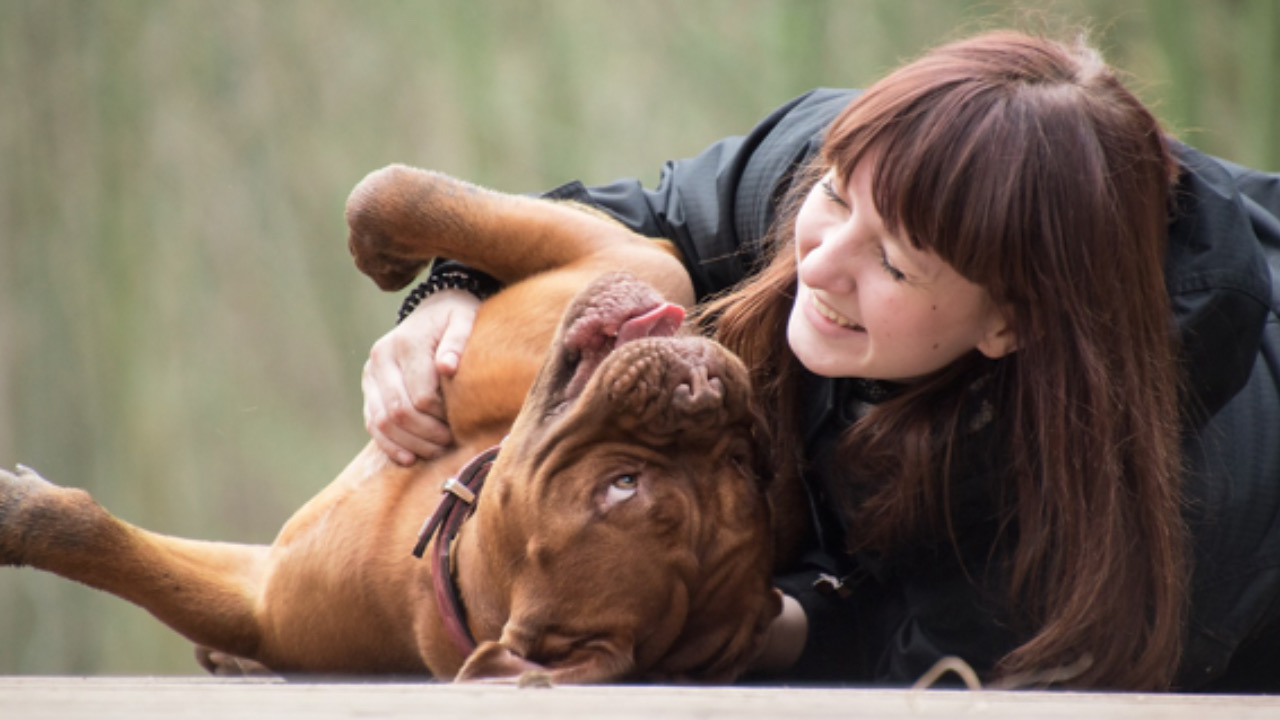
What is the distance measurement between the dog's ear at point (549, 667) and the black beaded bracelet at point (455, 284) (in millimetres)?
1106

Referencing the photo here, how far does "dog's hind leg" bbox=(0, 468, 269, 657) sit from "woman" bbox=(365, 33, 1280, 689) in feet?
1.68

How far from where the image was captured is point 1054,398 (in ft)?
7.18

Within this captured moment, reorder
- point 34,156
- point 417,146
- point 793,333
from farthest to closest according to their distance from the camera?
point 417,146 → point 34,156 → point 793,333

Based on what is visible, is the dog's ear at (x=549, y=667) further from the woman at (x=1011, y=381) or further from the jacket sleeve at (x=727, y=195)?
the jacket sleeve at (x=727, y=195)

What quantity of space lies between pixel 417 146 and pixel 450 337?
293 centimetres

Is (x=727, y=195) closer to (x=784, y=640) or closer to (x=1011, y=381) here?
(x=1011, y=381)

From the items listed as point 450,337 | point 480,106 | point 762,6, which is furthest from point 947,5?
point 450,337

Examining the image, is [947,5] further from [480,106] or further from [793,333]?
[793,333]

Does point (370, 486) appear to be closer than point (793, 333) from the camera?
No

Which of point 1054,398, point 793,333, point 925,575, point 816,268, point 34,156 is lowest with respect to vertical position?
point 925,575

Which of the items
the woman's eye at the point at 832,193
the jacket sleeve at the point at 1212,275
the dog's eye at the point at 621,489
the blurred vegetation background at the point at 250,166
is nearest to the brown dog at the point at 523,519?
the dog's eye at the point at 621,489

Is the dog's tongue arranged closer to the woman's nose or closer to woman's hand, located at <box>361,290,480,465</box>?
the woman's nose

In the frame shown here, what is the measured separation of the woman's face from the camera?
2127 millimetres

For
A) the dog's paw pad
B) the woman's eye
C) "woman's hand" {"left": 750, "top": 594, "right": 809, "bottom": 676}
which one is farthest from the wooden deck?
the woman's eye
